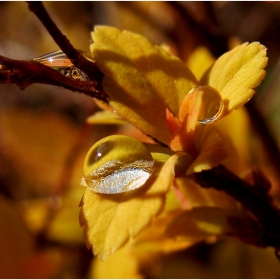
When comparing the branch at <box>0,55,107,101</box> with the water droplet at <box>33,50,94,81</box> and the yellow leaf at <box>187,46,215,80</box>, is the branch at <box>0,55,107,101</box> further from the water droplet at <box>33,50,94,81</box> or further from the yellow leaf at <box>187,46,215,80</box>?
the yellow leaf at <box>187,46,215,80</box>

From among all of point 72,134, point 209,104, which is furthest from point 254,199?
point 72,134

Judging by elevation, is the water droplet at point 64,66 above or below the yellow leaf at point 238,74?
below

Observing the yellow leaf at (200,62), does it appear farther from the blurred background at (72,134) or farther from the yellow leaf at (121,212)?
the yellow leaf at (121,212)

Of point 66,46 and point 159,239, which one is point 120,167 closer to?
point 66,46

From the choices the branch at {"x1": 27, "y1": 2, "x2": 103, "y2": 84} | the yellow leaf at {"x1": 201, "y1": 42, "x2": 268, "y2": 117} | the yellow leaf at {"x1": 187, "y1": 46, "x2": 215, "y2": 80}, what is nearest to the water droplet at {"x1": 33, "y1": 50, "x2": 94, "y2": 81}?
the branch at {"x1": 27, "y1": 2, "x2": 103, "y2": 84}

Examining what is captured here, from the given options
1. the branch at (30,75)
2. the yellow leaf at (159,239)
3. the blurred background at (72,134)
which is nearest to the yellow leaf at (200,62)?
the blurred background at (72,134)

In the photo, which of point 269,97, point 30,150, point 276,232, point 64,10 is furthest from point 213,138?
point 64,10
